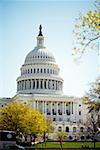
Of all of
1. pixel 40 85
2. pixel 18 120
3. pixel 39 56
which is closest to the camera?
pixel 18 120

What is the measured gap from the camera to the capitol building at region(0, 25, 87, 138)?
119 m

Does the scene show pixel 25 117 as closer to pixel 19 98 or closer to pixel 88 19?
pixel 88 19

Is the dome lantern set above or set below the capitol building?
above

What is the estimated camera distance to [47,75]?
5094 inches

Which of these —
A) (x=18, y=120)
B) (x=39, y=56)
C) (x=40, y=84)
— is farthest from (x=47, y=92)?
(x=18, y=120)

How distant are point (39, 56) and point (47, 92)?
14.0 m

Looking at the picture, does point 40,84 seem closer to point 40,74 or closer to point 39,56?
point 40,74

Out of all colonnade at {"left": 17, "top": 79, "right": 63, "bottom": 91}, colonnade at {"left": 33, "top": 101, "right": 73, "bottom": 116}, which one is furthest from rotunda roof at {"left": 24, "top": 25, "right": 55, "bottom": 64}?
colonnade at {"left": 33, "top": 101, "right": 73, "bottom": 116}

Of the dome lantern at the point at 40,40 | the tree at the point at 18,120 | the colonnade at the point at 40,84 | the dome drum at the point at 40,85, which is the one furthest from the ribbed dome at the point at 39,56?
the tree at the point at 18,120

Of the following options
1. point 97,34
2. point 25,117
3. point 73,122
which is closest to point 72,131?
point 73,122

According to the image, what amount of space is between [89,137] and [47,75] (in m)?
36.8

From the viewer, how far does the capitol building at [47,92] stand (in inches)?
4695

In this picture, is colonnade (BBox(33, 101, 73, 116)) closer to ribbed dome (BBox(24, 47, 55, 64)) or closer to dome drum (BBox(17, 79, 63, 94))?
dome drum (BBox(17, 79, 63, 94))

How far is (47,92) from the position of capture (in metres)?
126
